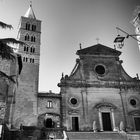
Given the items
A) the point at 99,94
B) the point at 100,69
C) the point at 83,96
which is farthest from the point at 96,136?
the point at 100,69

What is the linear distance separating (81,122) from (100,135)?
4423 millimetres

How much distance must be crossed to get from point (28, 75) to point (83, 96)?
8.45 meters

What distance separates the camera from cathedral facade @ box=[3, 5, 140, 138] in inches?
1043

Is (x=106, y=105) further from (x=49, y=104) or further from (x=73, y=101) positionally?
(x=49, y=104)

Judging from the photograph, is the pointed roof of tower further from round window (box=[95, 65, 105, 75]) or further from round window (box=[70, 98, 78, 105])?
round window (box=[70, 98, 78, 105])

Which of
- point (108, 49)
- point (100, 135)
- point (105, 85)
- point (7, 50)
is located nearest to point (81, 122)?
point (100, 135)

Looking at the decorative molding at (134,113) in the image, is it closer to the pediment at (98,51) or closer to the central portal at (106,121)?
the central portal at (106,121)

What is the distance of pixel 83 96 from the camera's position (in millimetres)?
28703

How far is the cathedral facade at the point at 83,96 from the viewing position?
26.5 metres

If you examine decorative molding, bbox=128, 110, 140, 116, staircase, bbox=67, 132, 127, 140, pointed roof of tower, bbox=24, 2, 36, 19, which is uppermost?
pointed roof of tower, bbox=24, 2, 36, 19

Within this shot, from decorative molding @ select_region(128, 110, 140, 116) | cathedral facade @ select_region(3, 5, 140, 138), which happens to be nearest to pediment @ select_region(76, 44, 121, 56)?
cathedral facade @ select_region(3, 5, 140, 138)

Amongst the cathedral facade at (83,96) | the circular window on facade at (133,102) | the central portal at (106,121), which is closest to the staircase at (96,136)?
the cathedral facade at (83,96)

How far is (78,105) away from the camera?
28.0 meters

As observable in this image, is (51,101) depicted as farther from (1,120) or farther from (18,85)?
(1,120)
